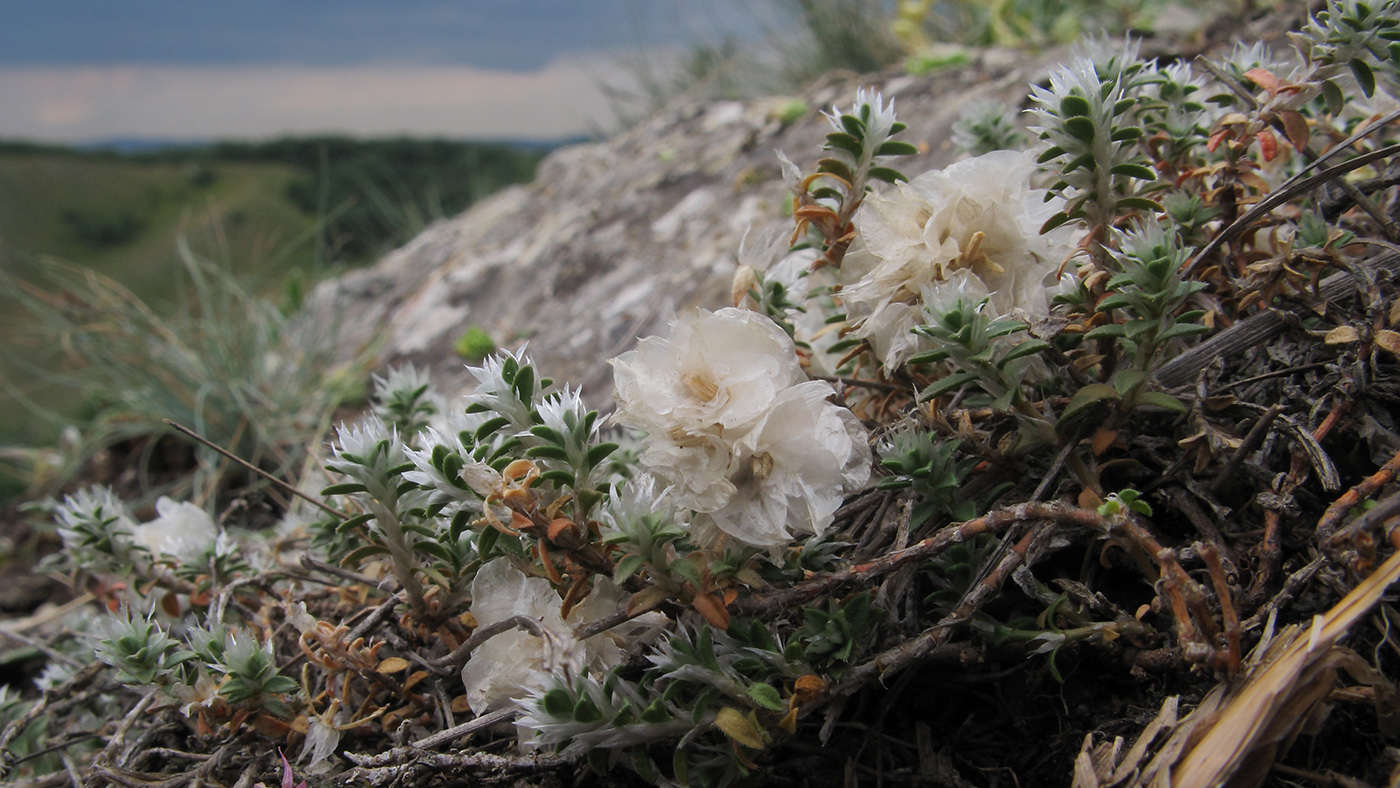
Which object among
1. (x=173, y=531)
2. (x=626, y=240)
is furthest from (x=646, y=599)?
(x=626, y=240)

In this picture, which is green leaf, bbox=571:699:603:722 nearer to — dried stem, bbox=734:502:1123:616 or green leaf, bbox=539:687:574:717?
green leaf, bbox=539:687:574:717

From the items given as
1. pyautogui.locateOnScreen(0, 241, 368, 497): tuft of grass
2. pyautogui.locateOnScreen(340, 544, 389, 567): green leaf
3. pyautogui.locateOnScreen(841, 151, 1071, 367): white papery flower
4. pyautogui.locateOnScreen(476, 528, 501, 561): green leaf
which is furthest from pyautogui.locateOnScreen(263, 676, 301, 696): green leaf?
pyautogui.locateOnScreen(0, 241, 368, 497): tuft of grass

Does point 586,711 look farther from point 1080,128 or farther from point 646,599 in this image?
point 1080,128

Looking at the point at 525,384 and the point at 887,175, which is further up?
the point at 887,175

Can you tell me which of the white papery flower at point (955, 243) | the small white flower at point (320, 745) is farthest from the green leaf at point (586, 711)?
the white papery flower at point (955, 243)

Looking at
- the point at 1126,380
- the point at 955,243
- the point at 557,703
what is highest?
the point at 955,243

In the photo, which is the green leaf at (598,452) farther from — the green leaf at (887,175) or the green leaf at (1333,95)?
the green leaf at (1333,95)

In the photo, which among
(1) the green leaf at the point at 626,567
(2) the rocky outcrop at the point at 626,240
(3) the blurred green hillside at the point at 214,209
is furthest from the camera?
(3) the blurred green hillside at the point at 214,209
